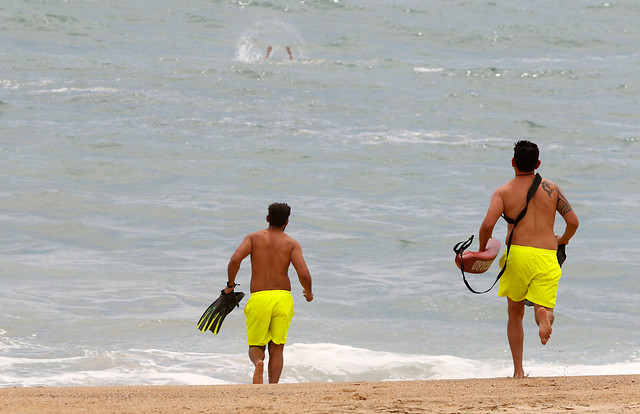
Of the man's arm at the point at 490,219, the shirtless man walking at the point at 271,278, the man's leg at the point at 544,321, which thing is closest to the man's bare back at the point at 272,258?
the shirtless man walking at the point at 271,278

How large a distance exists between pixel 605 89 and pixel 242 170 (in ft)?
43.1

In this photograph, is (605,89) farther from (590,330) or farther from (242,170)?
(590,330)

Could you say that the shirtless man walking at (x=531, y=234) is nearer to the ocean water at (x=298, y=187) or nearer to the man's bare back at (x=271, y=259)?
the man's bare back at (x=271, y=259)

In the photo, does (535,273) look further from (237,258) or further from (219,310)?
(219,310)

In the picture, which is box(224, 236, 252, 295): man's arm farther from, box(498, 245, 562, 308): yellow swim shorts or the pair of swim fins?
box(498, 245, 562, 308): yellow swim shorts

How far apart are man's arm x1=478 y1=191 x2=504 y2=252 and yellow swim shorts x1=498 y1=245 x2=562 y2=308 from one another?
0.64 feet

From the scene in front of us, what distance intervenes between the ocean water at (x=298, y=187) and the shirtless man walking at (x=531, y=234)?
2.39 meters

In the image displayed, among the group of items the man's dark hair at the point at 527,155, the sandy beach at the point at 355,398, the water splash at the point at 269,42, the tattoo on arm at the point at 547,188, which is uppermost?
the water splash at the point at 269,42

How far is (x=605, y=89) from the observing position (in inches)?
995

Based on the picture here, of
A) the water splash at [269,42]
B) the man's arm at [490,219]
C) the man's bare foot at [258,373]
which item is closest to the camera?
the man's arm at [490,219]

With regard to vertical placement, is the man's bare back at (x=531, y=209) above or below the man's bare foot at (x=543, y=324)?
above

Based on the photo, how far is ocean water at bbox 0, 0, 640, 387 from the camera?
8.67m

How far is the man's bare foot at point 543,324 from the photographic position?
5.59 metres

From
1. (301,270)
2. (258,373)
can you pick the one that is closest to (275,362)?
(258,373)
